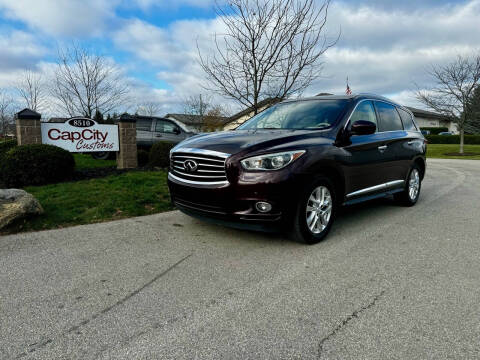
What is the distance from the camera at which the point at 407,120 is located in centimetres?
636

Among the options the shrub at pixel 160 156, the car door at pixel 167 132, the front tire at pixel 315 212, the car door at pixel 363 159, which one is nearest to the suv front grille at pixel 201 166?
the front tire at pixel 315 212

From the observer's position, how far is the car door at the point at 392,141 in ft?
17.8

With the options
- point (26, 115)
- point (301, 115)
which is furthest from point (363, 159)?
point (26, 115)

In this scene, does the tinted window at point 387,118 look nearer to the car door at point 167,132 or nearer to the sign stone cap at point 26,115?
the sign stone cap at point 26,115

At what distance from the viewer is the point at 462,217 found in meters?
5.46

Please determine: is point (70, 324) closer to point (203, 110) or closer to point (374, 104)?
point (374, 104)

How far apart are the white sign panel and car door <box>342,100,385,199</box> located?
23.8ft

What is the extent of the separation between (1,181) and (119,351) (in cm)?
714

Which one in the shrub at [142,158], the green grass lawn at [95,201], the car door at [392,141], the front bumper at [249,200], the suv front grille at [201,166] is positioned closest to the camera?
the front bumper at [249,200]

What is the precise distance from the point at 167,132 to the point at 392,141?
10555 millimetres

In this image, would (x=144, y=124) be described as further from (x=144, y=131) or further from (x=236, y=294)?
(x=236, y=294)

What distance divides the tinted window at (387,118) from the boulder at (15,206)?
16.7 feet

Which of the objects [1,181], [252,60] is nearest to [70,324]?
[1,181]

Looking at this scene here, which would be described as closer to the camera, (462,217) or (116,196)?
(462,217)
